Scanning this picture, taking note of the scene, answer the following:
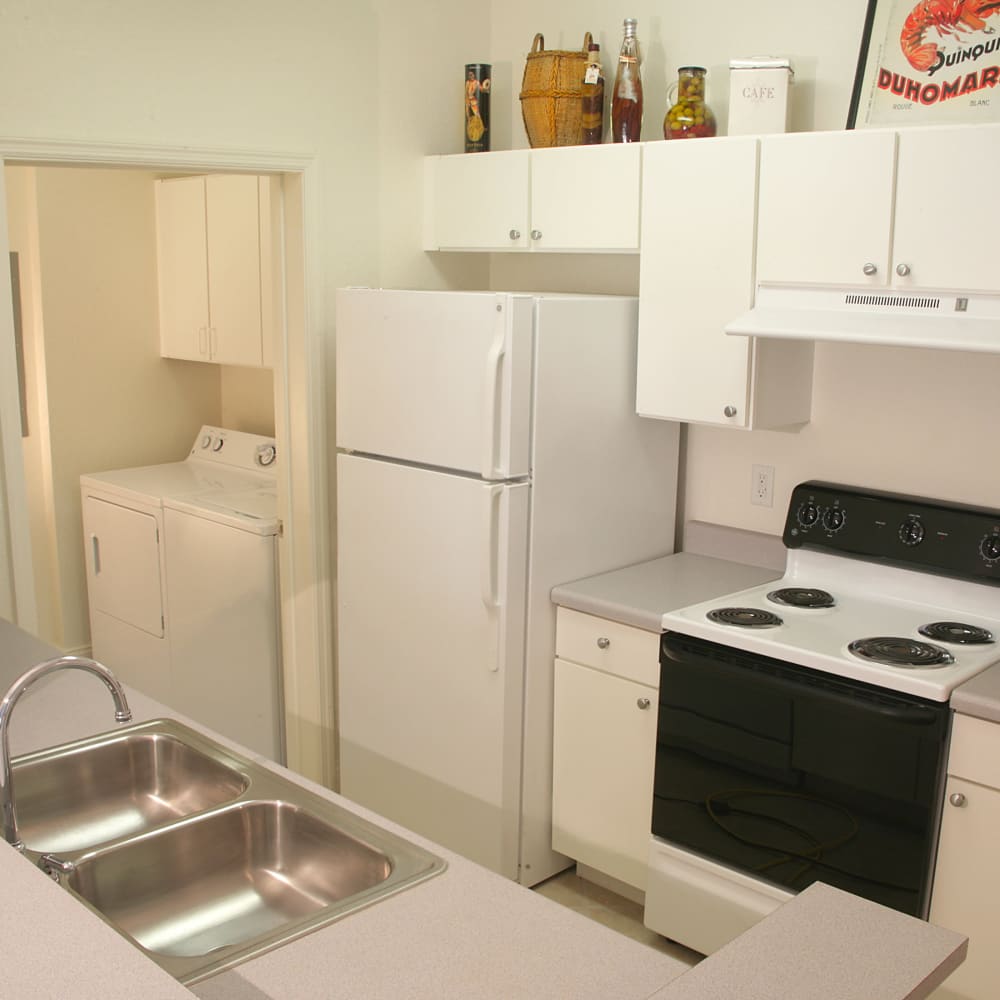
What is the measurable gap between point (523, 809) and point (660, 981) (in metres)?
1.82

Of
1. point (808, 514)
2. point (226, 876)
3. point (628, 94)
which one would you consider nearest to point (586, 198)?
point (628, 94)

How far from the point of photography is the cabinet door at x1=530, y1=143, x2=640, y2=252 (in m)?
3.15

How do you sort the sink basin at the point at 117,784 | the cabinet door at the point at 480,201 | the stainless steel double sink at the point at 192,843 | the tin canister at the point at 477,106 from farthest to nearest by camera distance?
1. the tin canister at the point at 477,106
2. the cabinet door at the point at 480,201
3. the sink basin at the point at 117,784
4. the stainless steel double sink at the point at 192,843

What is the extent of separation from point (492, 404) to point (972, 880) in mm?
1495

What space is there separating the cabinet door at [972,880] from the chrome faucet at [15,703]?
1.65 m

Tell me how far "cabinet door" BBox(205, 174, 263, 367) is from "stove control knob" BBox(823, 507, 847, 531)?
2200mm

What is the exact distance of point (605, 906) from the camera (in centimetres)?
322

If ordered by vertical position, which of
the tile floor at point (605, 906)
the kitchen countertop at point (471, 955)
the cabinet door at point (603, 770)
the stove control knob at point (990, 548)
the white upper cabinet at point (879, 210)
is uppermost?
the white upper cabinet at point (879, 210)

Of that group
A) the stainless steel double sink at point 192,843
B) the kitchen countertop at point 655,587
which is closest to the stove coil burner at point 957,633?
the kitchen countertop at point 655,587

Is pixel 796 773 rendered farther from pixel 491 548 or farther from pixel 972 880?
pixel 491 548

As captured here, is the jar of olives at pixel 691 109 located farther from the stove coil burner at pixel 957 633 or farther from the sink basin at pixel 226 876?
the sink basin at pixel 226 876

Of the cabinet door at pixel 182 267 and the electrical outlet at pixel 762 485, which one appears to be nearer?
the electrical outlet at pixel 762 485

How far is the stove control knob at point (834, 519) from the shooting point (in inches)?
119

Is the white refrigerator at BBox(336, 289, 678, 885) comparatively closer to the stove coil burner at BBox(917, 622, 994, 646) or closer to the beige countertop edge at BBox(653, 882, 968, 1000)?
the stove coil burner at BBox(917, 622, 994, 646)
